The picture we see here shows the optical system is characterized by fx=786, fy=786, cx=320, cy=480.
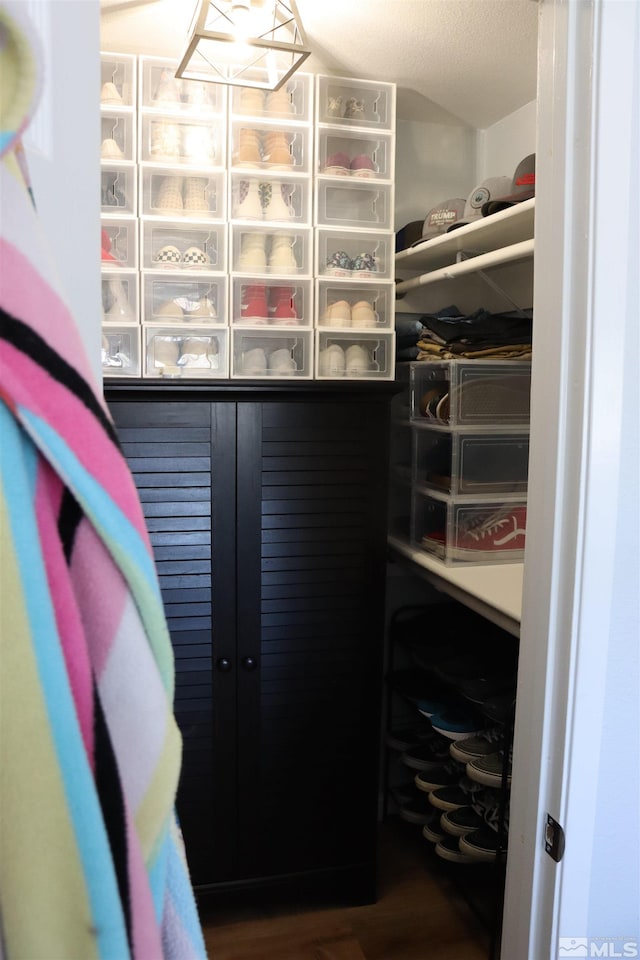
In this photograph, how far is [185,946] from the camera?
433 mm

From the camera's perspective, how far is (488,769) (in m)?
1.81

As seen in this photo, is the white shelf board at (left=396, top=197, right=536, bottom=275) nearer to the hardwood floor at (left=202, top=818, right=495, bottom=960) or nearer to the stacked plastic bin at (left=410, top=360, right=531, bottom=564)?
the stacked plastic bin at (left=410, top=360, right=531, bottom=564)

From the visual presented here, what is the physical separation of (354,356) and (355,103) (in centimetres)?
59

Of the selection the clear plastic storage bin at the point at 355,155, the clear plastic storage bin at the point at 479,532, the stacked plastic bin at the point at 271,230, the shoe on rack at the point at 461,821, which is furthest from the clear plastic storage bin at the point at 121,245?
the shoe on rack at the point at 461,821

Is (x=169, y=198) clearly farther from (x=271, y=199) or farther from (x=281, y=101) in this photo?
(x=281, y=101)

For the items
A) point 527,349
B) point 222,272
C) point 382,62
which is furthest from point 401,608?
point 382,62

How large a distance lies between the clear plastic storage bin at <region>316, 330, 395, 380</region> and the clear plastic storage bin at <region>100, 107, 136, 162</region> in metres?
0.58

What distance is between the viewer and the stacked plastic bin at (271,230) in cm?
177

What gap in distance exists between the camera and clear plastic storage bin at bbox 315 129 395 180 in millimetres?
1845

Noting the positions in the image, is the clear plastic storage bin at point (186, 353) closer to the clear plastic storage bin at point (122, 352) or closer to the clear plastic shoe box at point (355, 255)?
the clear plastic storage bin at point (122, 352)

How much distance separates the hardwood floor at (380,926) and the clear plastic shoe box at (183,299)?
144 centimetres

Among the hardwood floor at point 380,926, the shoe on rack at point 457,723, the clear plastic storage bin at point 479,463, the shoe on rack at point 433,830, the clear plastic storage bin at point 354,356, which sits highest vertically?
the clear plastic storage bin at point 354,356

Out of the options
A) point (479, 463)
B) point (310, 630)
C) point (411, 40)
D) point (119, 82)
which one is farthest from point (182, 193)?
point (310, 630)

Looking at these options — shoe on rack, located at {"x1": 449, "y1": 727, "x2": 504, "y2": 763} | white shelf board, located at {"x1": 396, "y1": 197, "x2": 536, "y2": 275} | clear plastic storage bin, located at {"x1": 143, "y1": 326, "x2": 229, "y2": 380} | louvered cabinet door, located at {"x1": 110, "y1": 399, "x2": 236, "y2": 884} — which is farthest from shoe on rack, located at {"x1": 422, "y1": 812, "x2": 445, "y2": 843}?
white shelf board, located at {"x1": 396, "y1": 197, "x2": 536, "y2": 275}
